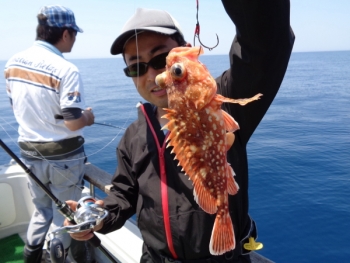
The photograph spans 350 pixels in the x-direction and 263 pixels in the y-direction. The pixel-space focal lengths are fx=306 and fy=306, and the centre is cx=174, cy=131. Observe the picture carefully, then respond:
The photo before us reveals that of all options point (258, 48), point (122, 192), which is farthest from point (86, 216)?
point (258, 48)

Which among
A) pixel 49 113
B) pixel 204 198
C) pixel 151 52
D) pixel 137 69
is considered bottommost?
pixel 49 113

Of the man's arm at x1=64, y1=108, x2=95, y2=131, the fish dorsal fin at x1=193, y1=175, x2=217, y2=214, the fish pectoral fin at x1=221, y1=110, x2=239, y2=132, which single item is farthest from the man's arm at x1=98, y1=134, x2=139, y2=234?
the man's arm at x1=64, y1=108, x2=95, y2=131

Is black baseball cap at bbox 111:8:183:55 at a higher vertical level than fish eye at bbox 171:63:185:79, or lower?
higher

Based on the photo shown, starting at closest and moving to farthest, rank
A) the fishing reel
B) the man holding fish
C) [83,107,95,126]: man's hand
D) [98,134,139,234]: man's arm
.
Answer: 1. the man holding fish
2. the fishing reel
3. [98,134,139,234]: man's arm
4. [83,107,95,126]: man's hand

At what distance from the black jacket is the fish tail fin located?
0.21m

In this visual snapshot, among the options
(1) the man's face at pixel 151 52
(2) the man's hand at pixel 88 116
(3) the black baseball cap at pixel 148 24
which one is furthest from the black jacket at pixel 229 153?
(2) the man's hand at pixel 88 116

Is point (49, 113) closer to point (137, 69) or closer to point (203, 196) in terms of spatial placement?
point (137, 69)

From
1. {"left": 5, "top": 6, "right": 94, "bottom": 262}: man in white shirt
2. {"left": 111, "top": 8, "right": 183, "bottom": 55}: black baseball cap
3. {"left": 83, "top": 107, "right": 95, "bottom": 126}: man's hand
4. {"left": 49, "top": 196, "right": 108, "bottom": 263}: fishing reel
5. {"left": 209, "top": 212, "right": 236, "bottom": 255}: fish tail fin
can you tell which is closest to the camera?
{"left": 209, "top": 212, "right": 236, "bottom": 255}: fish tail fin

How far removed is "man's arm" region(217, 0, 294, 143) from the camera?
4.43ft

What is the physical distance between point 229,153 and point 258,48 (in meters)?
0.73

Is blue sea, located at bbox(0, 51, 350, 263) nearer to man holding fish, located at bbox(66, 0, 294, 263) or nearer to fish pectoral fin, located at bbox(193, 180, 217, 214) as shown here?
man holding fish, located at bbox(66, 0, 294, 263)

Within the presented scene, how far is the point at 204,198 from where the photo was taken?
5.39ft

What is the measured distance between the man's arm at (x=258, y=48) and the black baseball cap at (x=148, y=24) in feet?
1.80

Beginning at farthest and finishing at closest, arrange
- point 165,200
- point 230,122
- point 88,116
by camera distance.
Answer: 1. point 88,116
2. point 165,200
3. point 230,122
